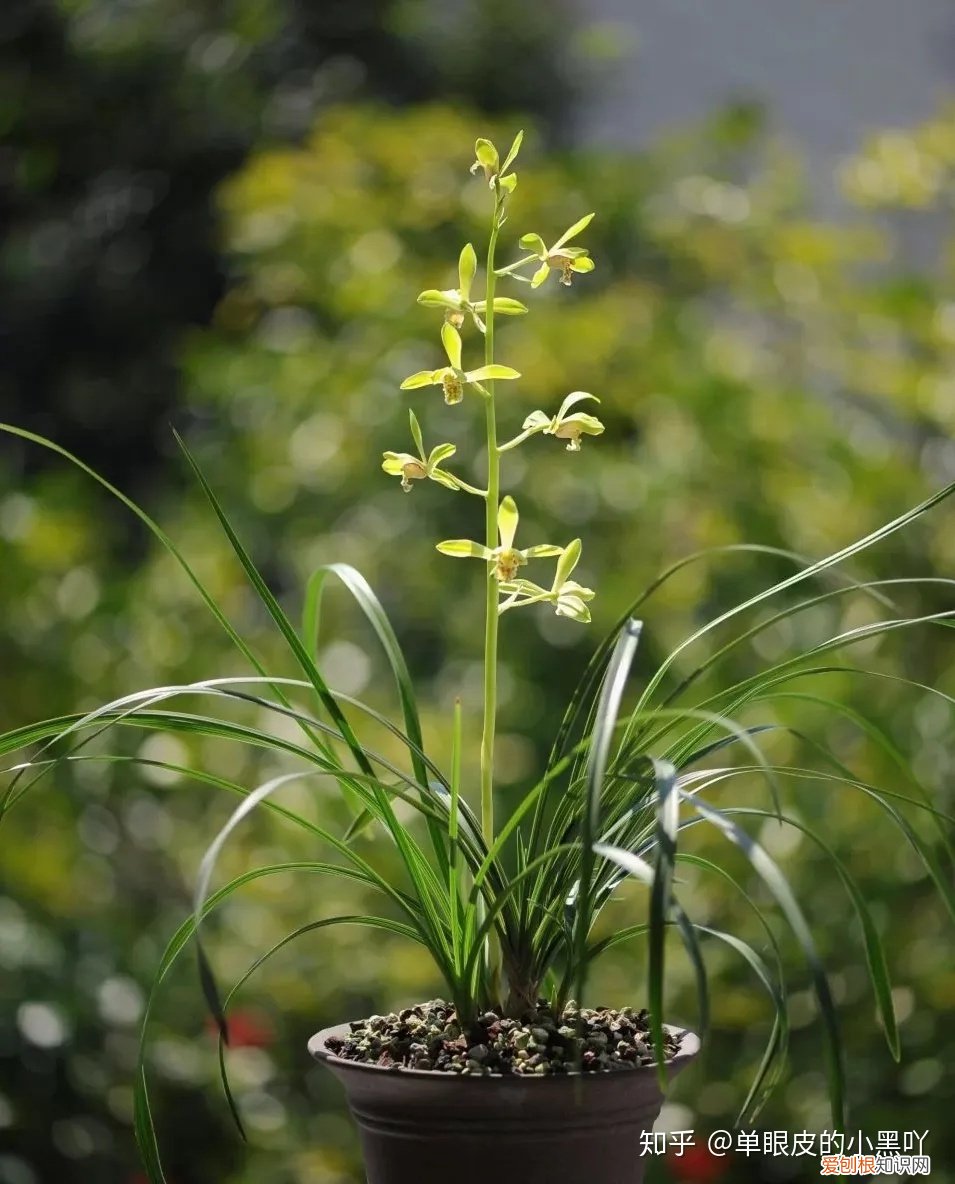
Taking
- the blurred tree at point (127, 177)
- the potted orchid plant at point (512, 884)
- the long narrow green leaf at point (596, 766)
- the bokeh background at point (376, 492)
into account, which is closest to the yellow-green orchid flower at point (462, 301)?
the potted orchid plant at point (512, 884)

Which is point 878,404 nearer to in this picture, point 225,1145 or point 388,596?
point 388,596

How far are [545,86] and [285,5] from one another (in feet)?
1.85

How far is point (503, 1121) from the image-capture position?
0.67m

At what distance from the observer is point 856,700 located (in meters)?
1.63

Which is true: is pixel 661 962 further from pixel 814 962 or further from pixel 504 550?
pixel 504 550

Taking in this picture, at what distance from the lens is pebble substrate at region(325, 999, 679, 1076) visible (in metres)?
0.70

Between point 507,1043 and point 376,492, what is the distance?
129 centimetres

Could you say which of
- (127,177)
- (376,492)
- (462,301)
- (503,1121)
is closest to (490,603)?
(462,301)

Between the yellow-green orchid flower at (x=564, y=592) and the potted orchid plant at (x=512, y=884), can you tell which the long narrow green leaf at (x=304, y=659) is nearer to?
the potted orchid plant at (x=512, y=884)

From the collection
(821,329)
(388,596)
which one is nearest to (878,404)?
(821,329)

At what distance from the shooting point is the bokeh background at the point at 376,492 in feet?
5.42

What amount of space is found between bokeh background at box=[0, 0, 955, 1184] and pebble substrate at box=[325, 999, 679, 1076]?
0.86 meters

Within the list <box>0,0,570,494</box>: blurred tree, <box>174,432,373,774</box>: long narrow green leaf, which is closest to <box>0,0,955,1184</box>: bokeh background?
<box>0,0,570,494</box>: blurred tree

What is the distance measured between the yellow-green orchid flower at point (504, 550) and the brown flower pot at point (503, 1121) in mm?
274
